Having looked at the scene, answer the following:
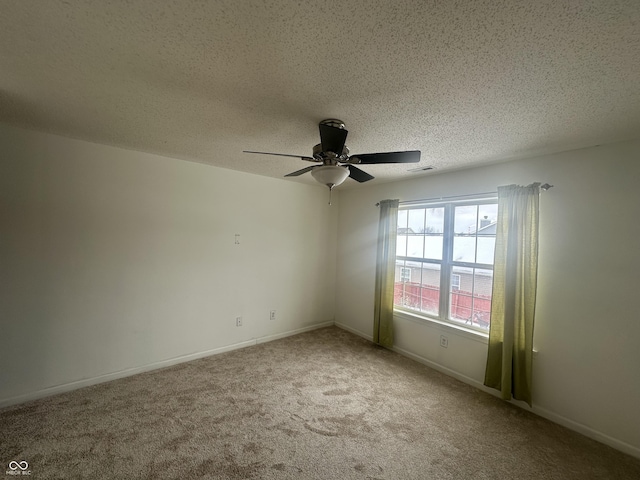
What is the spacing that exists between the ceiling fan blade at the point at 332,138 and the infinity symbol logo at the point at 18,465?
2812 millimetres

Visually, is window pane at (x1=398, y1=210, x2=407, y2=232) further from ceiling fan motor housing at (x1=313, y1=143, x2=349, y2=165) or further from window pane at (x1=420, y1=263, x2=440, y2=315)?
ceiling fan motor housing at (x1=313, y1=143, x2=349, y2=165)

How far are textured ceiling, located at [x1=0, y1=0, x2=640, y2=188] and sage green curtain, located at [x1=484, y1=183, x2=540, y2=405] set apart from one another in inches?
23.3

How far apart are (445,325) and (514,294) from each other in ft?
2.81

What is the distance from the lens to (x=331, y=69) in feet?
4.23

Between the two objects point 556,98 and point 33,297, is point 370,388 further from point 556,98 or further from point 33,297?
point 33,297

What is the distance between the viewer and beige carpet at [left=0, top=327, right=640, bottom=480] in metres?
1.69

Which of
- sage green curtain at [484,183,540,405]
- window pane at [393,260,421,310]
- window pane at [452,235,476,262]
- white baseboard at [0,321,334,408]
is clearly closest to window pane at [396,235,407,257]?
window pane at [393,260,421,310]

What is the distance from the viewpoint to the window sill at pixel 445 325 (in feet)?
9.01

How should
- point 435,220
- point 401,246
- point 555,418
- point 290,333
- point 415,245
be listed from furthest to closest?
point 290,333 < point 401,246 < point 415,245 < point 435,220 < point 555,418

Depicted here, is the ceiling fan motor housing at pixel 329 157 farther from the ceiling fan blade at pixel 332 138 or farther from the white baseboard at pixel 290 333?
the white baseboard at pixel 290 333

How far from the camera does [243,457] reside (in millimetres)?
1750

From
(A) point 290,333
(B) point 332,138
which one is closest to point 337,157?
(B) point 332,138

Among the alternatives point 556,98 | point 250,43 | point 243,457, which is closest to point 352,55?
point 250,43

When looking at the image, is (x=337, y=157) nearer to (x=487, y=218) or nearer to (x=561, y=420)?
(x=487, y=218)
